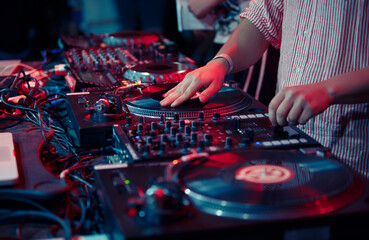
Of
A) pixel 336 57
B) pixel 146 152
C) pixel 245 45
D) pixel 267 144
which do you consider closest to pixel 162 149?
pixel 146 152

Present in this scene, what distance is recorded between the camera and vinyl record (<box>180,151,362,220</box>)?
809 millimetres

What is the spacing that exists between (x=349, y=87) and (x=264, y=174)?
0.43m

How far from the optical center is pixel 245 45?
175 centimetres

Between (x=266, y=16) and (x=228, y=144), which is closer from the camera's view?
(x=228, y=144)

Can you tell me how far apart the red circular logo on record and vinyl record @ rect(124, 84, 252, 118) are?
0.43 m

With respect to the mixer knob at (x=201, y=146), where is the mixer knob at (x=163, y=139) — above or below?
above

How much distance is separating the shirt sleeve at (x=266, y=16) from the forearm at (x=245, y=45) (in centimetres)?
2

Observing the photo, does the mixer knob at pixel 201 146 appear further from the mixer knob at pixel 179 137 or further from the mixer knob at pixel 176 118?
the mixer knob at pixel 176 118

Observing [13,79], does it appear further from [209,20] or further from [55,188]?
[209,20]

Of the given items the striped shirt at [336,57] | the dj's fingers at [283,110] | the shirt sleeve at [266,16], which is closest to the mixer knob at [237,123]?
the dj's fingers at [283,110]

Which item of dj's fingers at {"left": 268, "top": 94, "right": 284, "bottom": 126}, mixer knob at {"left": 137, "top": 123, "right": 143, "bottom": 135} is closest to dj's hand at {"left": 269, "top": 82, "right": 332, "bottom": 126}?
dj's fingers at {"left": 268, "top": 94, "right": 284, "bottom": 126}

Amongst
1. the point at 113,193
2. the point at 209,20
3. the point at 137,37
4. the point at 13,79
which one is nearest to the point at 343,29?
the point at 113,193

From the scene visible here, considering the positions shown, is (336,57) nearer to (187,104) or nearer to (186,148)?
(187,104)

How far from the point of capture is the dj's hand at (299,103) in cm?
Result: 114
